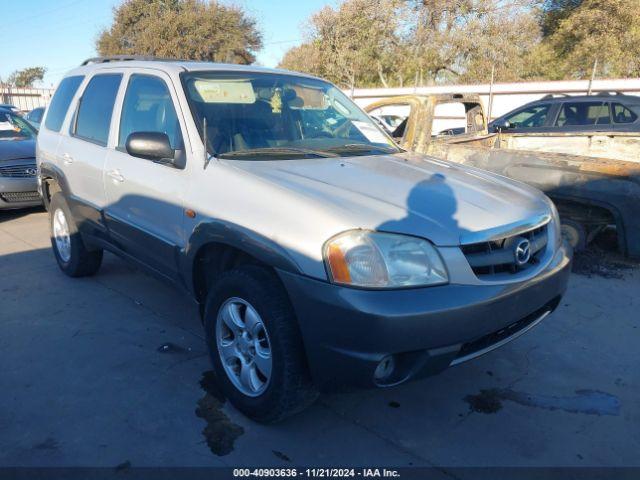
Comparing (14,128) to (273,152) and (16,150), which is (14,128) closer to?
(16,150)

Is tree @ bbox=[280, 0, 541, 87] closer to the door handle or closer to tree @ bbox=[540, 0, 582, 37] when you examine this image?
tree @ bbox=[540, 0, 582, 37]

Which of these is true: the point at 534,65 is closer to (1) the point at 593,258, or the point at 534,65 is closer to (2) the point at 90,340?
(1) the point at 593,258

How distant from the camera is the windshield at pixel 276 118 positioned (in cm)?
309

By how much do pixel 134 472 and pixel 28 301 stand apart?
8.23 feet

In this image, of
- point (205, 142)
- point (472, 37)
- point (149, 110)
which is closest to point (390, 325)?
point (205, 142)

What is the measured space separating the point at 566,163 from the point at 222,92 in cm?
379

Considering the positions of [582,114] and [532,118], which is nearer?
[582,114]

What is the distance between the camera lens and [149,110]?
11.4 feet

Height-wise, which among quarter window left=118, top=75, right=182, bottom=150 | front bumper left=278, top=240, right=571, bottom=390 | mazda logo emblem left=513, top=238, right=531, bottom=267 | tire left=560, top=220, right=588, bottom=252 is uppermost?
quarter window left=118, top=75, right=182, bottom=150

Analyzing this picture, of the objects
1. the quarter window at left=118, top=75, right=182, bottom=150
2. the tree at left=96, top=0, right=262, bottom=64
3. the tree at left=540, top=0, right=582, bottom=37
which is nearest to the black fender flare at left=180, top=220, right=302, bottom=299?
the quarter window at left=118, top=75, right=182, bottom=150

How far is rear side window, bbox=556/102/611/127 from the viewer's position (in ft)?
28.2

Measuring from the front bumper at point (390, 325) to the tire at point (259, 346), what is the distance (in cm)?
11

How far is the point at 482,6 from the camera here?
23984 millimetres

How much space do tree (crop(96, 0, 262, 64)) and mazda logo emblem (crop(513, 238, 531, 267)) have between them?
30.4m
